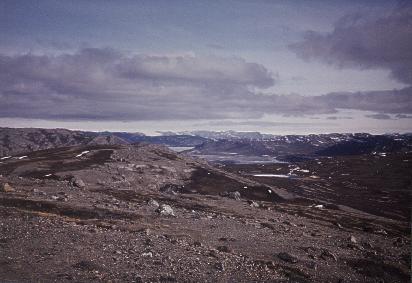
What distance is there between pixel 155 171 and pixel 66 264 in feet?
306

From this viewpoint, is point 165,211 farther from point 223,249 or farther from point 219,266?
point 219,266

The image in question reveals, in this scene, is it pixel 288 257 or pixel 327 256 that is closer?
pixel 288 257

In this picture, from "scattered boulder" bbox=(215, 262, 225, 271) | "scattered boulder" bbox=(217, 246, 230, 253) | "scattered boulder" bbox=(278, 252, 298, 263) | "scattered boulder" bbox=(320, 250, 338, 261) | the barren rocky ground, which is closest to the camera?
the barren rocky ground

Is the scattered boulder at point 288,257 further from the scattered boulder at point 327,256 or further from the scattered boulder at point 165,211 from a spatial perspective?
the scattered boulder at point 165,211

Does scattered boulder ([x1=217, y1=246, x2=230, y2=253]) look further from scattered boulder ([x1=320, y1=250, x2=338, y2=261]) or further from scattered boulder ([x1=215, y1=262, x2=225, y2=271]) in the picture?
scattered boulder ([x1=320, y1=250, x2=338, y2=261])

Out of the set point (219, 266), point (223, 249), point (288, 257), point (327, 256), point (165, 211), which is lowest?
point (327, 256)

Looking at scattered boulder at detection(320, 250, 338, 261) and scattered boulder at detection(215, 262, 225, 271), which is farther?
scattered boulder at detection(320, 250, 338, 261)

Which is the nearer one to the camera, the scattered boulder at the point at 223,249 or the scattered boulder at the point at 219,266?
the scattered boulder at the point at 219,266

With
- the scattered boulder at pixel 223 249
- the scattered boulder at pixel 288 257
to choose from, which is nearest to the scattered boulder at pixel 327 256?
the scattered boulder at pixel 288 257

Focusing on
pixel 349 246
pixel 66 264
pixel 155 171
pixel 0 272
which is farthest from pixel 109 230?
pixel 155 171

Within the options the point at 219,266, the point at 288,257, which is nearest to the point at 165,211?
the point at 288,257

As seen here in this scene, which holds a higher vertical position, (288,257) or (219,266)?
(219,266)

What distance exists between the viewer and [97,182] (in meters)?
93.6

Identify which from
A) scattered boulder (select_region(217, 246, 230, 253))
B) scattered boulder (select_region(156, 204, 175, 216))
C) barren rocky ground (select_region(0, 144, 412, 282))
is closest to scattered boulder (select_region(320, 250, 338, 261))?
barren rocky ground (select_region(0, 144, 412, 282))
